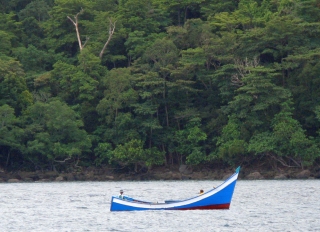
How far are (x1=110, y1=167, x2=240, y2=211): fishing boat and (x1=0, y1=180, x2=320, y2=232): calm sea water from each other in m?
0.35

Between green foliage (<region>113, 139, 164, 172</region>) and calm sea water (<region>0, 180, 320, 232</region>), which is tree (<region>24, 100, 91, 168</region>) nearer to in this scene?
green foliage (<region>113, 139, 164, 172</region>)

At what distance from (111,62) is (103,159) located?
12.1 metres

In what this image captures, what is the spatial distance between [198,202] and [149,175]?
26723mm

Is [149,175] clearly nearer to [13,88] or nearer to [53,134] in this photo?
[53,134]

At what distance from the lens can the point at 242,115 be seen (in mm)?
63000

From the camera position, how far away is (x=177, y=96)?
67.2 m

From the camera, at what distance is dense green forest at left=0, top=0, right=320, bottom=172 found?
62.8 metres

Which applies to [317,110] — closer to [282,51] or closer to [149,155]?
[282,51]

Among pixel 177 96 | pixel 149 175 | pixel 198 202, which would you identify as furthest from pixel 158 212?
pixel 177 96

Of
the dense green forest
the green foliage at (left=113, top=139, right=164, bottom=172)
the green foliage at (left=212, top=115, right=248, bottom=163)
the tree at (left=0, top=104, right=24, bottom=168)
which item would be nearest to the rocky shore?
the dense green forest

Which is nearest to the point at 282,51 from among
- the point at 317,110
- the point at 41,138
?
the point at 317,110

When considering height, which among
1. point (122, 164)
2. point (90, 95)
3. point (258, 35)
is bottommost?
point (122, 164)

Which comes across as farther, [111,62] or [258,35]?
[111,62]

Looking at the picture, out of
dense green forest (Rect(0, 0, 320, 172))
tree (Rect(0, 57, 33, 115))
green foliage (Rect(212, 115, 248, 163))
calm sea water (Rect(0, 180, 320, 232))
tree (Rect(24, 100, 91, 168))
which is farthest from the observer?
tree (Rect(0, 57, 33, 115))
